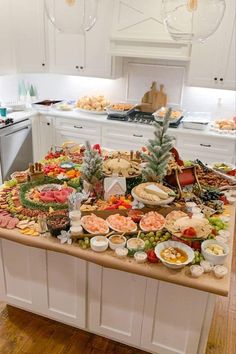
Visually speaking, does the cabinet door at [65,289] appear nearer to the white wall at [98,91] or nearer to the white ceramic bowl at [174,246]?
the white ceramic bowl at [174,246]

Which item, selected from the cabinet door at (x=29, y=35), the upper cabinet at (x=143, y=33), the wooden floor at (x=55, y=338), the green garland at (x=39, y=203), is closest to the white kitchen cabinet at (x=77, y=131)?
the cabinet door at (x=29, y=35)

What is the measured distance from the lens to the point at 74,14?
1822 mm

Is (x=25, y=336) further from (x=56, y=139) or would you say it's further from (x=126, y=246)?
(x=56, y=139)

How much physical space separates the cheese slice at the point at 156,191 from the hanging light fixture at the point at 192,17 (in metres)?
0.92

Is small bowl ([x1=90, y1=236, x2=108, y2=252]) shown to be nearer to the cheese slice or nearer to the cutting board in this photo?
the cheese slice

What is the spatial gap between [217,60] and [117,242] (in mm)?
2720

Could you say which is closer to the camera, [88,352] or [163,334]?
[163,334]

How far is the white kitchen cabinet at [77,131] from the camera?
4.06 meters

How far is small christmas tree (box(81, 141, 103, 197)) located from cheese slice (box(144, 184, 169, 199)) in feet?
1.11

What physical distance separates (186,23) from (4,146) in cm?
272

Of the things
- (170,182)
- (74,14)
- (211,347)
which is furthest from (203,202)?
(74,14)

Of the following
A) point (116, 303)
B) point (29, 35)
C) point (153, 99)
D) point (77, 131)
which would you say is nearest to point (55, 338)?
point (116, 303)

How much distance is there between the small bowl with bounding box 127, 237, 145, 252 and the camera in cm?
164

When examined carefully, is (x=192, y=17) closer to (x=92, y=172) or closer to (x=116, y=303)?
(x=92, y=172)
